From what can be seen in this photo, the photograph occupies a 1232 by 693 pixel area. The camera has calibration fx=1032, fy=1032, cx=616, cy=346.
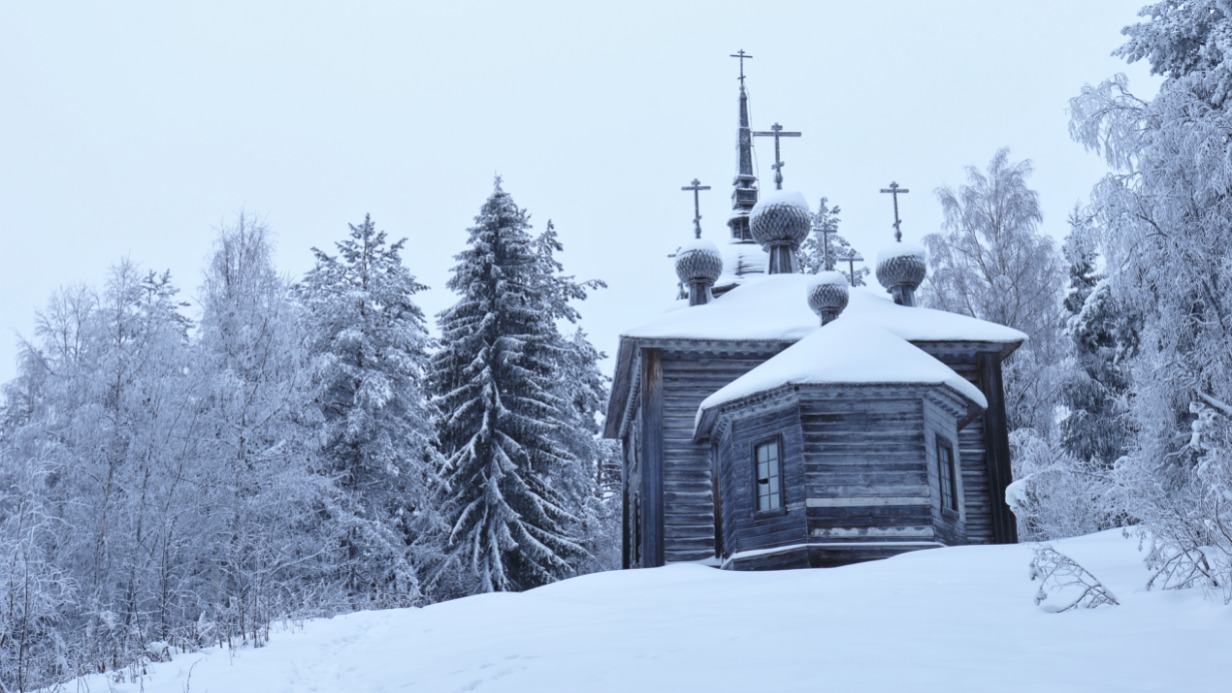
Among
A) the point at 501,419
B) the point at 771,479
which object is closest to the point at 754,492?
the point at 771,479

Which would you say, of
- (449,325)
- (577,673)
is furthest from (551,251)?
(577,673)

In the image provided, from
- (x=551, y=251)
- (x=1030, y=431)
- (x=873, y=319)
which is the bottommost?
(x=1030, y=431)

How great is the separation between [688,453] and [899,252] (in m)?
7.98

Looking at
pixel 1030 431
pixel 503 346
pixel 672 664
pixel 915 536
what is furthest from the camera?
pixel 503 346

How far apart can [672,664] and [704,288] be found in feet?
57.4

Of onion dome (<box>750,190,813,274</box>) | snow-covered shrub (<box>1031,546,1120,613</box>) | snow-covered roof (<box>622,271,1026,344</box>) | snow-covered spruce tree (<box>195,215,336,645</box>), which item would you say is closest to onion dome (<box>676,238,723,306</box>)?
snow-covered roof (<box>622,271,1026,344</box>)

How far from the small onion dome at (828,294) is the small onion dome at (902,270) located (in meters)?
3.93

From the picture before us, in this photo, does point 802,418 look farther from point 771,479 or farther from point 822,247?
point 822,247

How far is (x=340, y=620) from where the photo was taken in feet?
43.9

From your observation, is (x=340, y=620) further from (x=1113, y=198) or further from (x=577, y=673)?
(x=1113, y=198)

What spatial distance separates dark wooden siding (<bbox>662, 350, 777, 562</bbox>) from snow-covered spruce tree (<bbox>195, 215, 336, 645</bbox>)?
670 cm

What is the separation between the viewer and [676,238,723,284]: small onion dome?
2425cm

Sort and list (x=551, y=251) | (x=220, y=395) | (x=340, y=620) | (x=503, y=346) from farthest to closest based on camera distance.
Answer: (x=551, y=251)
(x=503, y=346)
(x=220, y=395)
(x=340, y=620)

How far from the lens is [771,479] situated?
17000 mm
